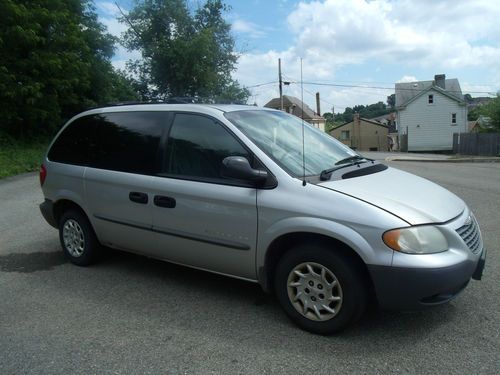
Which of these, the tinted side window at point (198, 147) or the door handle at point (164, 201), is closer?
the tinted side window at point (198, 147)

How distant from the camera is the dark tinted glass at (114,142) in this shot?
4.39 meters

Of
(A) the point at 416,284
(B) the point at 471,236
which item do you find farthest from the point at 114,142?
(B) the point at 471,236

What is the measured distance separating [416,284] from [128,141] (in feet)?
9.84

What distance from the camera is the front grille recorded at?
3291 millimetres

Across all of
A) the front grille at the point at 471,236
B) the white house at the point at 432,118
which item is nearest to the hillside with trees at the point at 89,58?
the front grille at the point at 471,236

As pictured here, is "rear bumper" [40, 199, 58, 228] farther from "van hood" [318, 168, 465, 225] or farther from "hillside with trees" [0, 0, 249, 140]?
"hillside with trees" [0, 0, 249, 140]

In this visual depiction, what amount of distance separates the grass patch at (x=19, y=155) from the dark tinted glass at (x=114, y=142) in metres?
10.8

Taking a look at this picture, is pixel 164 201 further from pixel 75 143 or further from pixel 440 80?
pixel 440 80

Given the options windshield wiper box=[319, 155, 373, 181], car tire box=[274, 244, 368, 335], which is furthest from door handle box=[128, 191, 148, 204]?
windshield wiper box=[319, 155, 373, 181]

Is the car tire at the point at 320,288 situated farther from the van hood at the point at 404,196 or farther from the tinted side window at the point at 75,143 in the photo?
the tinted side window at the point at 75,143

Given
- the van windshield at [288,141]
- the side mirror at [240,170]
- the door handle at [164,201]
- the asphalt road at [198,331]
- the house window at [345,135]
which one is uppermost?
the house window at [345,135]


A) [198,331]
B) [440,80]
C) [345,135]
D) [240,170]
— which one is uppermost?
[440,80]

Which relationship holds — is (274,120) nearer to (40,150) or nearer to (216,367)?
(216,367)

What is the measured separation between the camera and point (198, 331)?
352 centimetres
